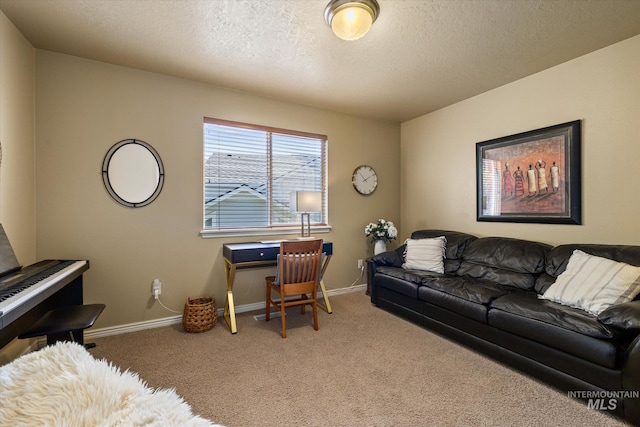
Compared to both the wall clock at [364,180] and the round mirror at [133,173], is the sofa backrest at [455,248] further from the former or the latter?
the round mirror at [133,173]

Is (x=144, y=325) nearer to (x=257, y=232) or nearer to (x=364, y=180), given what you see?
(x=257, y=232)

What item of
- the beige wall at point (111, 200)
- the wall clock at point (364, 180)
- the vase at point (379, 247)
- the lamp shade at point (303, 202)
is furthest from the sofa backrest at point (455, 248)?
the beige wall at point (111, 200)

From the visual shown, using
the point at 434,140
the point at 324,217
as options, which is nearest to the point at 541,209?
the point at 434,140

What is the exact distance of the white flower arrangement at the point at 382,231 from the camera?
4.09 m

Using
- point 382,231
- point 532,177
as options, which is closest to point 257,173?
point 382,231

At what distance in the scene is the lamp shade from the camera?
3377 mm

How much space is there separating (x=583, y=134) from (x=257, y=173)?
11.1 ft

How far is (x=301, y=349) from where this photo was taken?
2525 millimetres

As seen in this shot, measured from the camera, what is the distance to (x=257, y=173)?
361cm

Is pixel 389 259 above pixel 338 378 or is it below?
above

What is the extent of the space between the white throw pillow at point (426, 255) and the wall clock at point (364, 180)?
1133 mm

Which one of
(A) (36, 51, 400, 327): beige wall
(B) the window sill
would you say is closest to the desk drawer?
(B) the window sill

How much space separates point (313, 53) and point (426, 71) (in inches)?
47.4

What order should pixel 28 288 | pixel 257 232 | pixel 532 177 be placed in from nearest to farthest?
pixel 28 288 → pixel 532 177 → pixel 257 232
